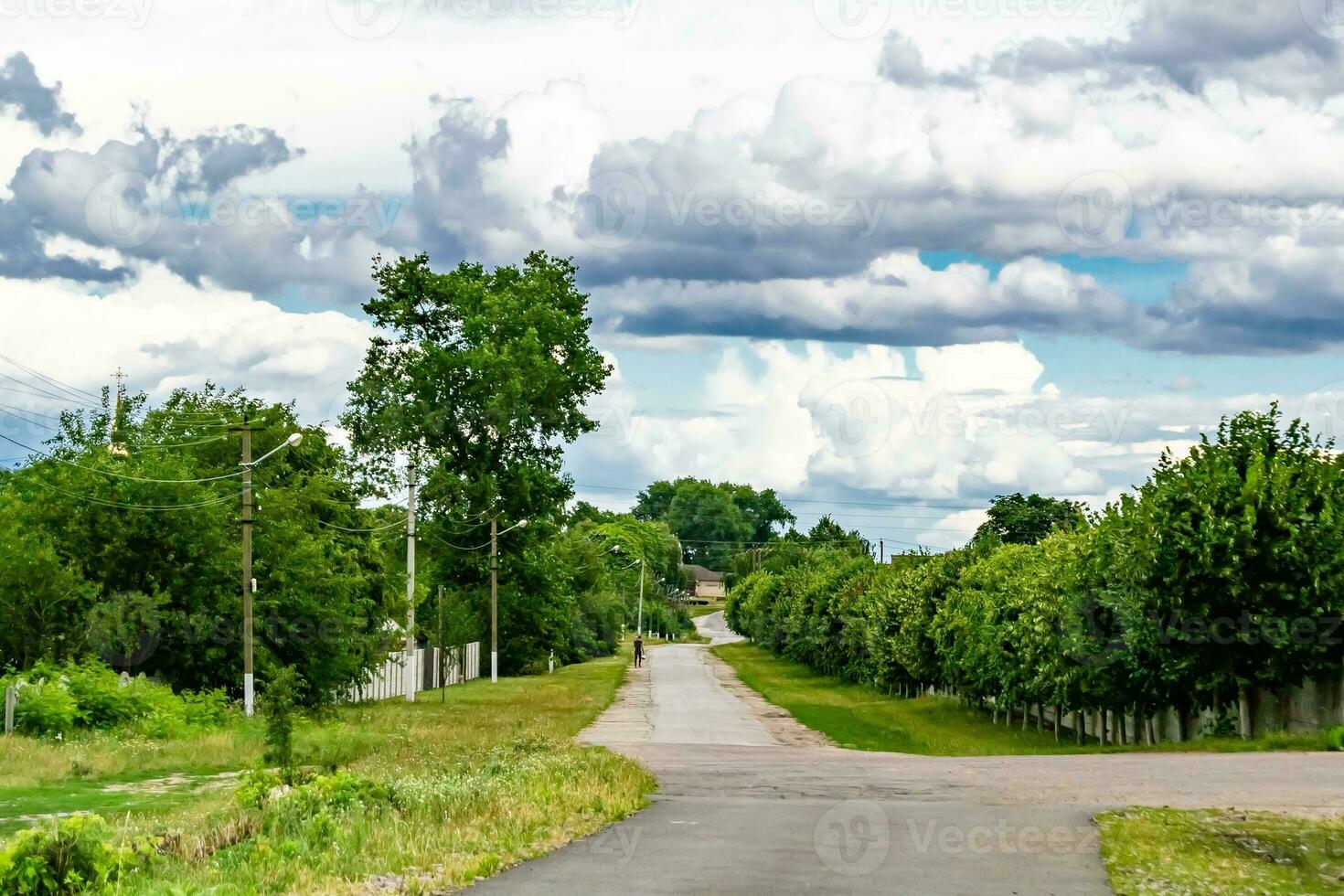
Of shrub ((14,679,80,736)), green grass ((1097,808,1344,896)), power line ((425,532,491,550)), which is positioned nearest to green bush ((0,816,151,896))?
green grass ((1097,808,1344,896))

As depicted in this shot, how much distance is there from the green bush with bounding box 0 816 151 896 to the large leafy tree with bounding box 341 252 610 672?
161 feet

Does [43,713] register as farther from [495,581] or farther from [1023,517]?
[1023,517]

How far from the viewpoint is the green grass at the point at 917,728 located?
100ft

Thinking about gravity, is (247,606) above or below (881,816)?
above

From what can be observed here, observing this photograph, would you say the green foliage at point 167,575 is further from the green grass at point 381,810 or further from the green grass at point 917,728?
the green grass at point 917,728

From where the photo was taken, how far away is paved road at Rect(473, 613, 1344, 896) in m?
12.6

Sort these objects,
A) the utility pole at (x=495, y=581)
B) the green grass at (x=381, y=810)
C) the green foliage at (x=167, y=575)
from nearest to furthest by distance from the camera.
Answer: the green grass at (x=381, y=810), the green foliage at (x=167, y=575), the utility pole at (x=495, y=581)

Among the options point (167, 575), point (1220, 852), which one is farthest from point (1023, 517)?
point (1220, 852)

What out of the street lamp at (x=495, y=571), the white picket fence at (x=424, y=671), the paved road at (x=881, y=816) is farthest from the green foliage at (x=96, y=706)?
the street lamp at (x=495, y=571)

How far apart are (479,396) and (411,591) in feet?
40.0

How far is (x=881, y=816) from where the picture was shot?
56.6 feet

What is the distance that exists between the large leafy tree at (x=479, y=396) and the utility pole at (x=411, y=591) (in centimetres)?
314

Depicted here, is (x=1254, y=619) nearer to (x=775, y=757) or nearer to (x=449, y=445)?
(x=775, y=757)

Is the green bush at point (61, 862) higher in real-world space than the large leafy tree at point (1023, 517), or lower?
lower
